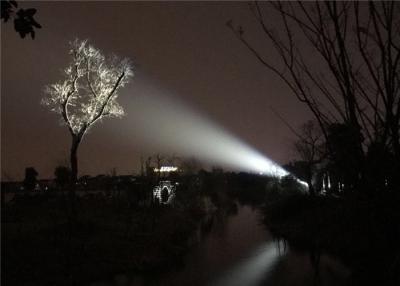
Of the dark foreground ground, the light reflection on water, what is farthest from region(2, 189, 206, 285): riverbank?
the light reflection on water

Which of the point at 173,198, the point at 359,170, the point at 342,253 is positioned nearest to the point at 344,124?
the point at 359,170

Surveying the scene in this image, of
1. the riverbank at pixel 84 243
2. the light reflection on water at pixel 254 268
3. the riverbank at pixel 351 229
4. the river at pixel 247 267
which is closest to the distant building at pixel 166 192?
the riverbank at pixel 84 243

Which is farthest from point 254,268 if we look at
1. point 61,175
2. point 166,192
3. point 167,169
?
point 167,169

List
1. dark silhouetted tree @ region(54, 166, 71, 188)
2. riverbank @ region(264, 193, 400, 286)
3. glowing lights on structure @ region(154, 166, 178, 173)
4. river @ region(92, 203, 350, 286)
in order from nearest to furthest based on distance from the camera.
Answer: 1. riverbank @ region(264, 193, 400, 286)
2. river @ region(92, 203, 350, 286)
3. dark silhouetted tree @ region(54, 166, 71, 188)
4. glowing lights on structure @ region(154, 166, 178, 173)

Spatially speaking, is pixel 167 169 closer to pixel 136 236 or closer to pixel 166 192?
pixel 166 192

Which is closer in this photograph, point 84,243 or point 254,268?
point 84,243

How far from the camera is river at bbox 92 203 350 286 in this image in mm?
13595

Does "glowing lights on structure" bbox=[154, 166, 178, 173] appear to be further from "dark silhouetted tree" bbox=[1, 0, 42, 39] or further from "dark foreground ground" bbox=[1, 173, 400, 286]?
"dark silhouetted tree" bbox=[1, 0, 42, 39]

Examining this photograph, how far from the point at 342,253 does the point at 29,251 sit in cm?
1117

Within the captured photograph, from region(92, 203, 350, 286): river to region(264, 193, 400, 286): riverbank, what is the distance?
0.69 m

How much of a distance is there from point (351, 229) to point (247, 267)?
13089 mm

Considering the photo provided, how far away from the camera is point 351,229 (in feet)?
11.5

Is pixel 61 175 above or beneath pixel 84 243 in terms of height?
above

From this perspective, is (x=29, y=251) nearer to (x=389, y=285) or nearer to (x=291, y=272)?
(x=291, y=272)
